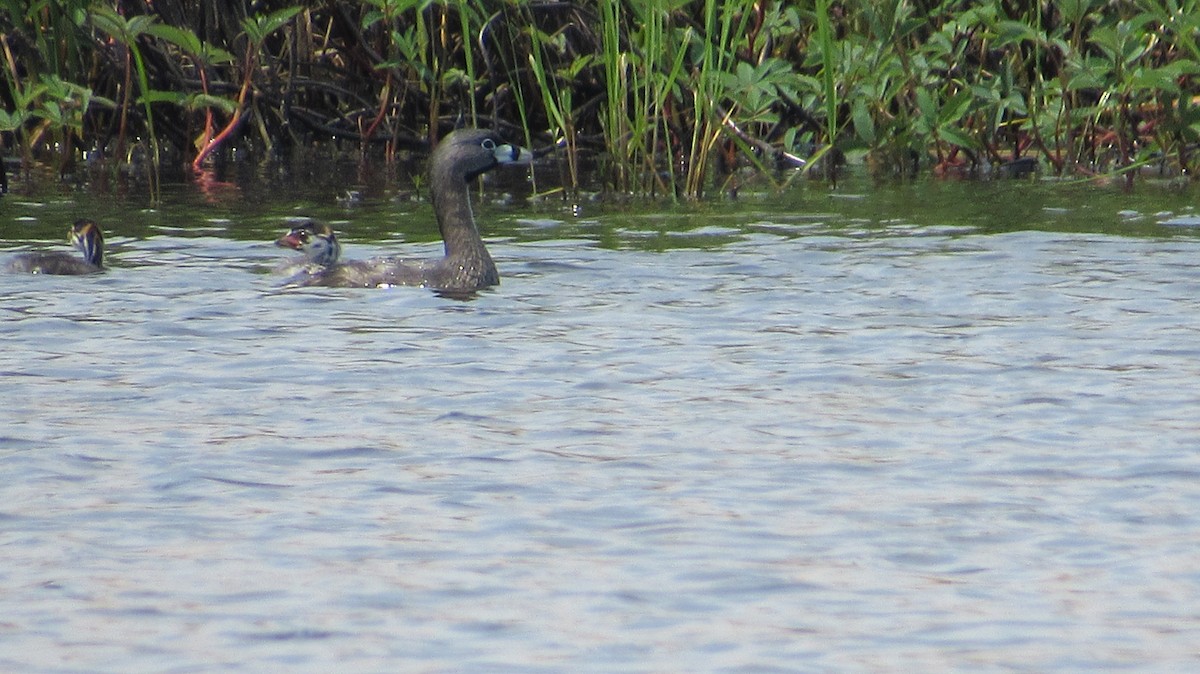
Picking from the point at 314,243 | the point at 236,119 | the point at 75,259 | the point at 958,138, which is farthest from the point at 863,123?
the point at 75,259

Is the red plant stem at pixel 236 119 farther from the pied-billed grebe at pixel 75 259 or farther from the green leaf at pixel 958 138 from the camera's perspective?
the green leaf at pixel 958 138

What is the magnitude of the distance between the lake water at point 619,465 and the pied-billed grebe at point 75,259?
0.34 feet

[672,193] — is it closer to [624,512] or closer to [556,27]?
[556,27]

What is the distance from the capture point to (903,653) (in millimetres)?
4219

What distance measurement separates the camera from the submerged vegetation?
12.6 m

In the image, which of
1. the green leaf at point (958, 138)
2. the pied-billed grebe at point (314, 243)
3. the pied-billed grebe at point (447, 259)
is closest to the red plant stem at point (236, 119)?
the pied-billed grebe at point (447, 259)

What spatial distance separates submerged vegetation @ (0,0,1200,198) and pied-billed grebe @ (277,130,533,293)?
132 cm

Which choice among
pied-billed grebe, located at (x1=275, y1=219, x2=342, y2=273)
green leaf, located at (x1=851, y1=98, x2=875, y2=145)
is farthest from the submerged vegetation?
pied-billed grebe, located at (x1=275, y1=219, x2=342, y2=273)

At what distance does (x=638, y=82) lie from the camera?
504 inches

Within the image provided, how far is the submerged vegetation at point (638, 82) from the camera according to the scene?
41.5 ft

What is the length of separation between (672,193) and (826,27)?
1409 millimetres

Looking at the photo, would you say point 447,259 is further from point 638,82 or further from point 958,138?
point 958,138

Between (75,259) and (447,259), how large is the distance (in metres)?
1.74

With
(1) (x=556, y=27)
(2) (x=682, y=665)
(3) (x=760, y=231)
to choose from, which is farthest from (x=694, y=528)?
(1) (x=556, y=27)
